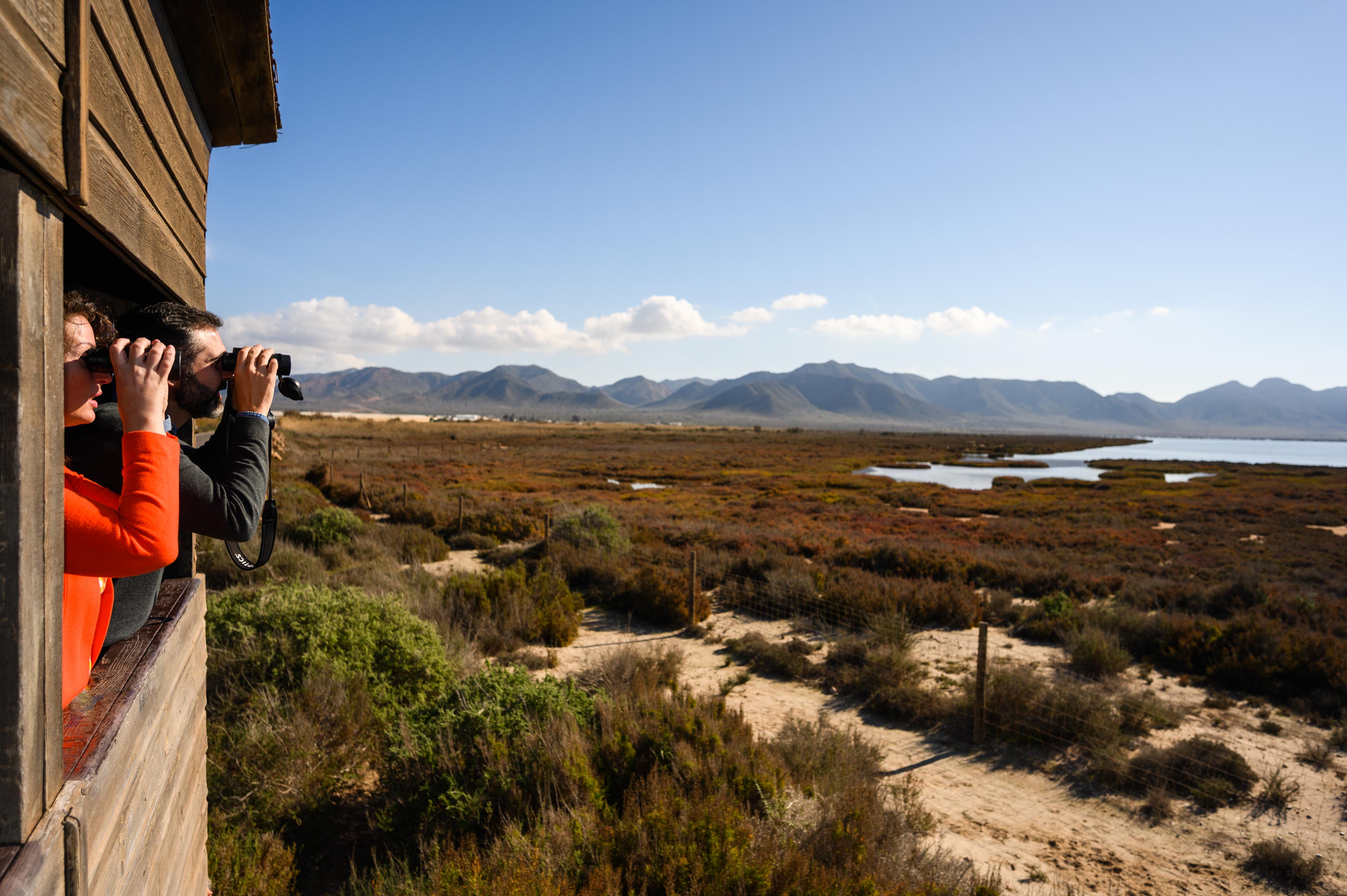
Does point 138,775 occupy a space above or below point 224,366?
below

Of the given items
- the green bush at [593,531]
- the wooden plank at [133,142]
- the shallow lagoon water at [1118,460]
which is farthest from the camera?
the shallow lagoon water at [1118,460]

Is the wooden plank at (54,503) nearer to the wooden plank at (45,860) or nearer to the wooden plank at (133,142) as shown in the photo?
the wooden plank at (45,860)

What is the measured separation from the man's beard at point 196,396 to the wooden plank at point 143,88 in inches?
31.3

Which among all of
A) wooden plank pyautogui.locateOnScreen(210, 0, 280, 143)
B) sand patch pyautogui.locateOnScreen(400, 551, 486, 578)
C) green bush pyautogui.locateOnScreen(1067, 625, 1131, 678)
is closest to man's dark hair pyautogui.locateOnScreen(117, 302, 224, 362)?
wooden plank pyautogui.locateOnScreen(210, 0, 280, 143)

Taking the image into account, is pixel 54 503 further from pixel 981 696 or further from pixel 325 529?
pixel 325 529

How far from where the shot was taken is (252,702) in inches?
169

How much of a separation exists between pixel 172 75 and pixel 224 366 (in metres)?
1.28

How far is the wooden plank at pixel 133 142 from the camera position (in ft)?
4.80

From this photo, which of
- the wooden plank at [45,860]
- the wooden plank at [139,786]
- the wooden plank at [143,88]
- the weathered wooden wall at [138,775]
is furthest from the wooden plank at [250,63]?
the wooden plank at [45,860]

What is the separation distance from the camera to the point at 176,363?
5.58ft

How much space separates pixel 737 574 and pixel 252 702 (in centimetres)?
838

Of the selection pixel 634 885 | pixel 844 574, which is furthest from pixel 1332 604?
pixel 634 885

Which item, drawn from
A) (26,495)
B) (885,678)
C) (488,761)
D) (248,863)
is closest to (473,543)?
(885,678)

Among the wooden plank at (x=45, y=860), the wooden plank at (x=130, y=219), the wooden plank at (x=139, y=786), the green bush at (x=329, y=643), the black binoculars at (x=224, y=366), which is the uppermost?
Answer: the wooden plank at (x=130, y=219)
